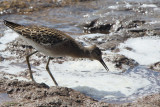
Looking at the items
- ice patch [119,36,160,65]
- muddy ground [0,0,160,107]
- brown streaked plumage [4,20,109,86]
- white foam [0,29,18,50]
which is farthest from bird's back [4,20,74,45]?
ice patch [119,36,160,65]

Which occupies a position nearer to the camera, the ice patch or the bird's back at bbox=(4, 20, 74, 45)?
the bird's back at bbox=(4, 20, 74, 45)

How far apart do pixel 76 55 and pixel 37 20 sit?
516 centimetres

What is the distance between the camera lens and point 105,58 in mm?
7738

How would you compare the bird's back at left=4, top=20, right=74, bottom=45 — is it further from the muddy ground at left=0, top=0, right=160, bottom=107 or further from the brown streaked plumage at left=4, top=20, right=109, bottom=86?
the muddy ground at left=0, top=0, right=160, bottom=107

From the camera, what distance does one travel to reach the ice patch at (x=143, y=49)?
313 inches

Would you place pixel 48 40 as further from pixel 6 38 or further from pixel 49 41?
pixel 6 38

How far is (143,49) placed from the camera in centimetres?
853

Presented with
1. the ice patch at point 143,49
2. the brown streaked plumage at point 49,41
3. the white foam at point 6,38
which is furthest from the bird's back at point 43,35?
the ice patch at point 143,49

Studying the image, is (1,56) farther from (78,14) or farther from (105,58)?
(78,14)

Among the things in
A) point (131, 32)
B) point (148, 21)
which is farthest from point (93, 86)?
point (148, 21)

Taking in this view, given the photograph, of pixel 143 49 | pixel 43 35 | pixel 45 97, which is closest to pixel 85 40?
pixel 143 49

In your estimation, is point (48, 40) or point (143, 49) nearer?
point (48, 40)

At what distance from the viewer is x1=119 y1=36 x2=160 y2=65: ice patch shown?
7.94 metres

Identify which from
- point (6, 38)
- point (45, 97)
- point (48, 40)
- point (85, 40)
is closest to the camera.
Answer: point (45, 97)
